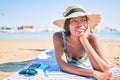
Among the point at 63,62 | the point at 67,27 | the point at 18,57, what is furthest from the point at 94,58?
the point at 18,57

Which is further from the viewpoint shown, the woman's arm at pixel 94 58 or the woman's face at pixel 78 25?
the woman's arm at pixel 94 58

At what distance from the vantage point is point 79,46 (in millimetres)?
3395

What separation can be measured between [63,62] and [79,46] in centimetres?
50

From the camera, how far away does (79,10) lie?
2.95 meters

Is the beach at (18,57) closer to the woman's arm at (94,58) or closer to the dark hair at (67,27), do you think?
the dark hair at (67,27)

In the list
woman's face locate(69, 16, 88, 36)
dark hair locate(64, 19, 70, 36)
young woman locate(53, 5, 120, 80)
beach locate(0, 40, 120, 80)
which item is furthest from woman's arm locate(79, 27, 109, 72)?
beach locate(0, 40, 120, 80)

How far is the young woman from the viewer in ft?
9.27

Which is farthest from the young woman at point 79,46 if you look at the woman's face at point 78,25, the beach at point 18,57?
the beach at point 18,57

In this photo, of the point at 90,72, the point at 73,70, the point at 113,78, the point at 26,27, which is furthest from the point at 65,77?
the point at 26,27

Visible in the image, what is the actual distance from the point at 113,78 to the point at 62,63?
2.51 feet

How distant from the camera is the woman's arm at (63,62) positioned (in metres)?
2.87

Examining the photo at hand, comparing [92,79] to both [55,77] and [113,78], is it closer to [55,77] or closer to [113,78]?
[113,78]

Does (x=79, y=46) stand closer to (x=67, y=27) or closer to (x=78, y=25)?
(x=67, y=27)

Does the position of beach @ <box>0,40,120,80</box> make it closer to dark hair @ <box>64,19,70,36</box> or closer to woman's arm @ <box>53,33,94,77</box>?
woman's arm @ <box>53,33,94,77</box>
